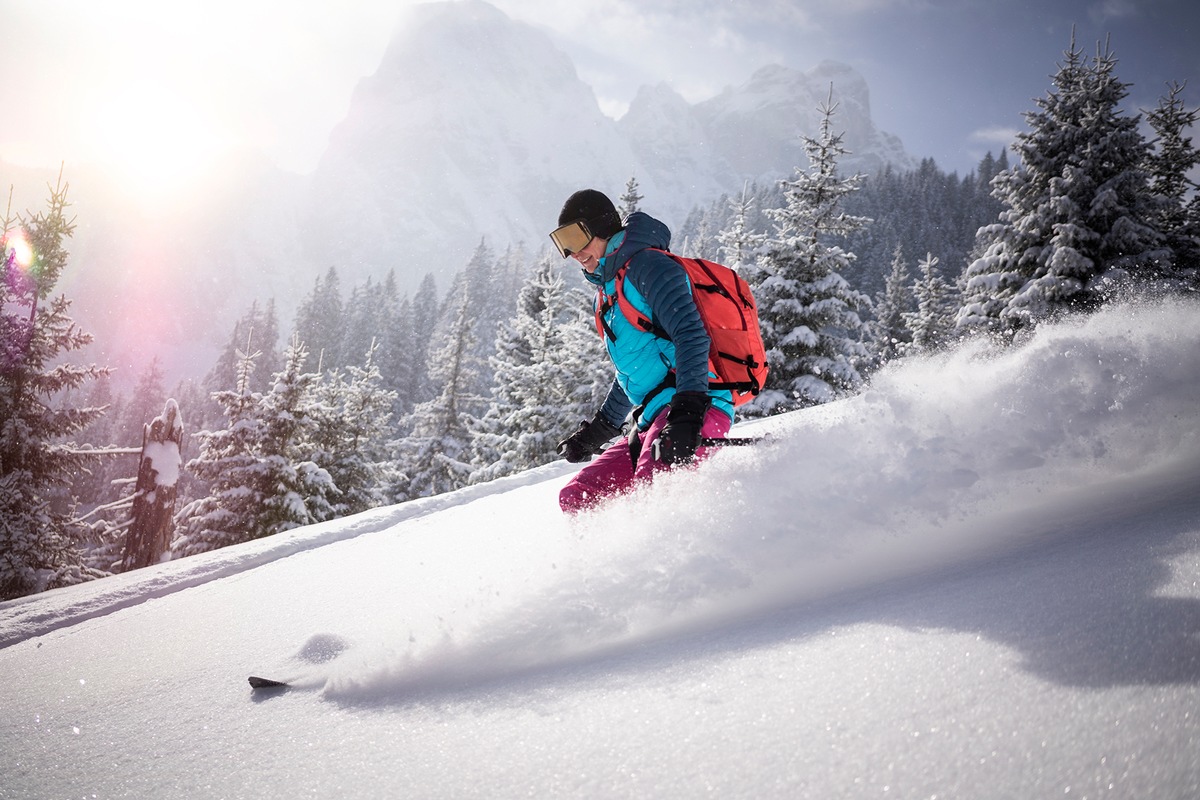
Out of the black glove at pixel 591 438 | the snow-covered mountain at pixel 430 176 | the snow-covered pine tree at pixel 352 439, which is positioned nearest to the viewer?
the black glove at pixel 591 438

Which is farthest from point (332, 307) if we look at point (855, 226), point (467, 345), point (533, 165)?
point (533, 165)

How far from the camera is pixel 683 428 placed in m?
2.51

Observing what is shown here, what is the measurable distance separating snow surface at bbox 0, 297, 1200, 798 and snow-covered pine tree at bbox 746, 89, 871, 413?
11.5 m

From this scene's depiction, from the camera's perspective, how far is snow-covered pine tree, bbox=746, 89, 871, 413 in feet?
47.8

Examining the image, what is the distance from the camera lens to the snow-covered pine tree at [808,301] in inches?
574

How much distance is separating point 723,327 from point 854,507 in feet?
3.62

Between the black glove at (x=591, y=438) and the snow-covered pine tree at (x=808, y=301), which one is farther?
the snow-covered pine tree at (x=808, y=301)

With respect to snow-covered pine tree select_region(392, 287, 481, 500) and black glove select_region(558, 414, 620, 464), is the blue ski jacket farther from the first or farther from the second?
snow-covered pine tree select_region(392, 287, 481, 500)

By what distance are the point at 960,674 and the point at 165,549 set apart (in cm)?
1031

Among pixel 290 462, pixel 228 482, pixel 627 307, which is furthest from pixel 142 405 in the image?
pixel 627 307

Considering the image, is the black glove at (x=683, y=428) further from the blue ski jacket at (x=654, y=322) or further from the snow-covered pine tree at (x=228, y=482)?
the snow-covered pine tree at (x=228, y=482)

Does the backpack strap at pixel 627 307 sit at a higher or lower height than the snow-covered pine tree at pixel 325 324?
lower

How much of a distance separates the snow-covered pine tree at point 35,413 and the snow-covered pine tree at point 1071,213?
76.4 ft

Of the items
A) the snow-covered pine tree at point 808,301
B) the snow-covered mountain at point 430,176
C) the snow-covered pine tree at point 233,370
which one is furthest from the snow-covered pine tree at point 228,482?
the snow-covered mountain at point 430,176
